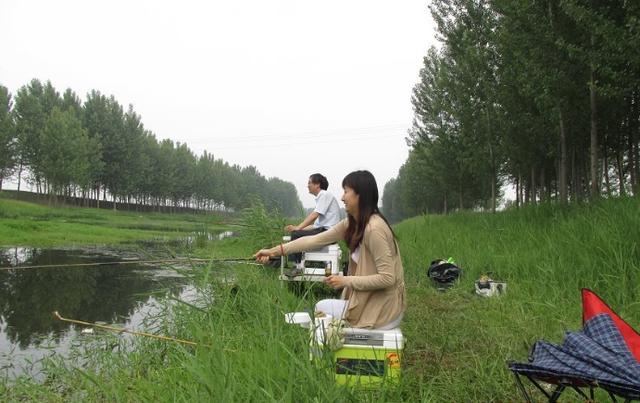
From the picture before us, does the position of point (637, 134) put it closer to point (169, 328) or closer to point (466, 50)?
point (466, 50)

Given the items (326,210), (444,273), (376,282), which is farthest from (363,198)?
(444,273)

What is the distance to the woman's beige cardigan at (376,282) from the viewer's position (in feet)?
8.82

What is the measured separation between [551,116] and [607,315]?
8316 millimetres

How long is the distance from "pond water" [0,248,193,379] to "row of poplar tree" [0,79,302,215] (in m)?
14.9

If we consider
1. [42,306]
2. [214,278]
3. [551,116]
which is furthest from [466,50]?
[42,306]

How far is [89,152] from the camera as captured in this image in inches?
1495

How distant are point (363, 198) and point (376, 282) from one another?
20.4 inches

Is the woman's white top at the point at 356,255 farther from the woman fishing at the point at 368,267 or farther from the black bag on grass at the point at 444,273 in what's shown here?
the black bag on grass at the point at 444,273

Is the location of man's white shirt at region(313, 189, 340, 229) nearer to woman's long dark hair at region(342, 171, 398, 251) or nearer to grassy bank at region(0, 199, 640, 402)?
grassy bank at region(0, 199, 640, 402)

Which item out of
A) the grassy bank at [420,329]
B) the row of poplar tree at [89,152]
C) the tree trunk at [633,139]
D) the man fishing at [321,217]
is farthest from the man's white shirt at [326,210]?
the row of poplar tree at [89,152]

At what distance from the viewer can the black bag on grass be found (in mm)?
6590

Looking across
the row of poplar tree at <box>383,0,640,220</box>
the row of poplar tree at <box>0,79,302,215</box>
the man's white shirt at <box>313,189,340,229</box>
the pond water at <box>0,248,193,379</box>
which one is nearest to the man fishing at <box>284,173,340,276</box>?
the man's white shirt at <box>313,189,340,229</box>

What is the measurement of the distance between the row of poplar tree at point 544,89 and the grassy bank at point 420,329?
7.53ft

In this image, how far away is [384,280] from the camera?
105 inches
